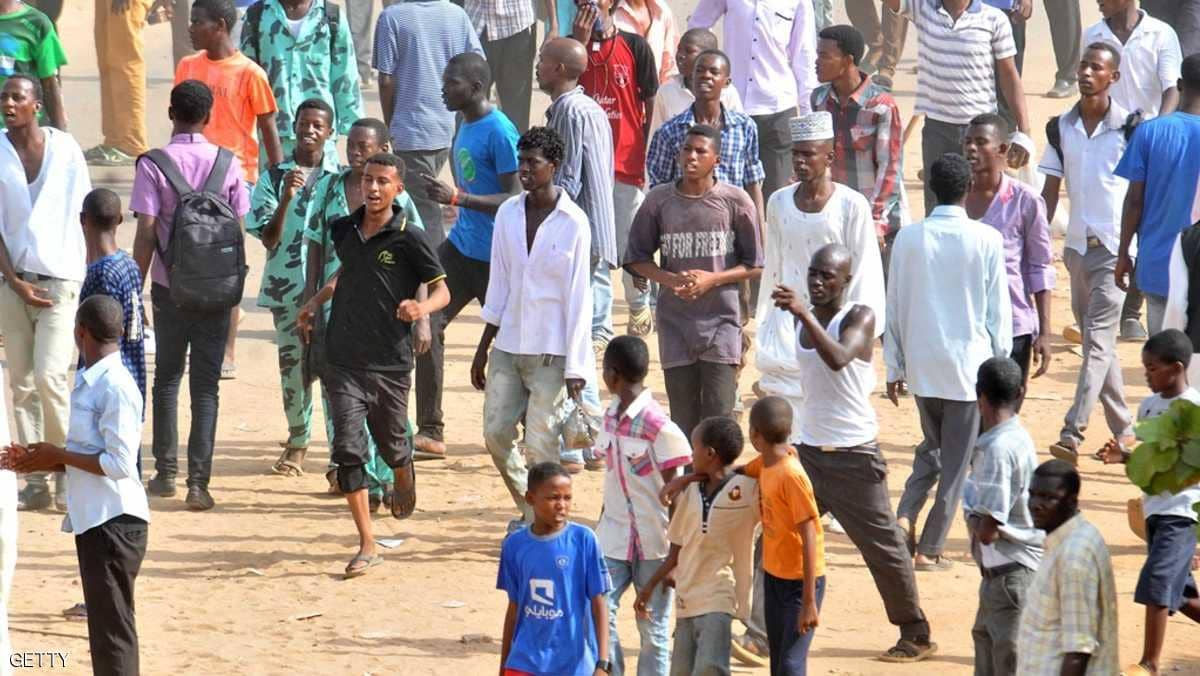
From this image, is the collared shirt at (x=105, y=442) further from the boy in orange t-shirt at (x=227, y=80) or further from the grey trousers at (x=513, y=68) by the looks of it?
the grey trousers at (x=513, y=68)

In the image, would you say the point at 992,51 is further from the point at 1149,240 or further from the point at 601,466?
the point at 601,466

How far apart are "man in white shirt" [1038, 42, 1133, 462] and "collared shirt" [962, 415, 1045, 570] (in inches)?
136

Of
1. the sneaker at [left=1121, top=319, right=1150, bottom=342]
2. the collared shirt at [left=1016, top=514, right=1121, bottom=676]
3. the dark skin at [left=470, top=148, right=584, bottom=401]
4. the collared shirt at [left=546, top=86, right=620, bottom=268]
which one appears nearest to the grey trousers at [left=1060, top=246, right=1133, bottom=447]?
the sneaker at [left=1121, top=319, right=1150, bottom=342]

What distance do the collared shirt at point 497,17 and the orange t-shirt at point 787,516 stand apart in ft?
26.0

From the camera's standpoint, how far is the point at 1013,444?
761 centimetres

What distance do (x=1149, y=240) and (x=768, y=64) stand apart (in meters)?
3.28

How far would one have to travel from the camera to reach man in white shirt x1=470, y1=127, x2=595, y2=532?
9.48 meters

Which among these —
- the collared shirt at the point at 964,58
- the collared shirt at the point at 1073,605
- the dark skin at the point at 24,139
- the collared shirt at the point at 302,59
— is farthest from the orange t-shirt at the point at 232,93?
the collared shirt at the point at 1073,605

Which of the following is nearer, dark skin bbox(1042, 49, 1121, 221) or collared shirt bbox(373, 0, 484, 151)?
dark skin bbox(1042, 49, 1121, 221)

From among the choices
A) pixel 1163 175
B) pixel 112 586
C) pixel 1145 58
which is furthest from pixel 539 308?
pixel 1145 58

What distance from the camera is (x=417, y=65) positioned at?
41.8ft

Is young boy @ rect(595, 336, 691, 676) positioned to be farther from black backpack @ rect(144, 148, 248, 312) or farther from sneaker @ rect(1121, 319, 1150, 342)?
sneaker @ rect(1121, 319, 1150, 342)

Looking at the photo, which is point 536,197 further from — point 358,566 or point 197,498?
point 197,498

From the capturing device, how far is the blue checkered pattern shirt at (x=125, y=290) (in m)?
9.38
